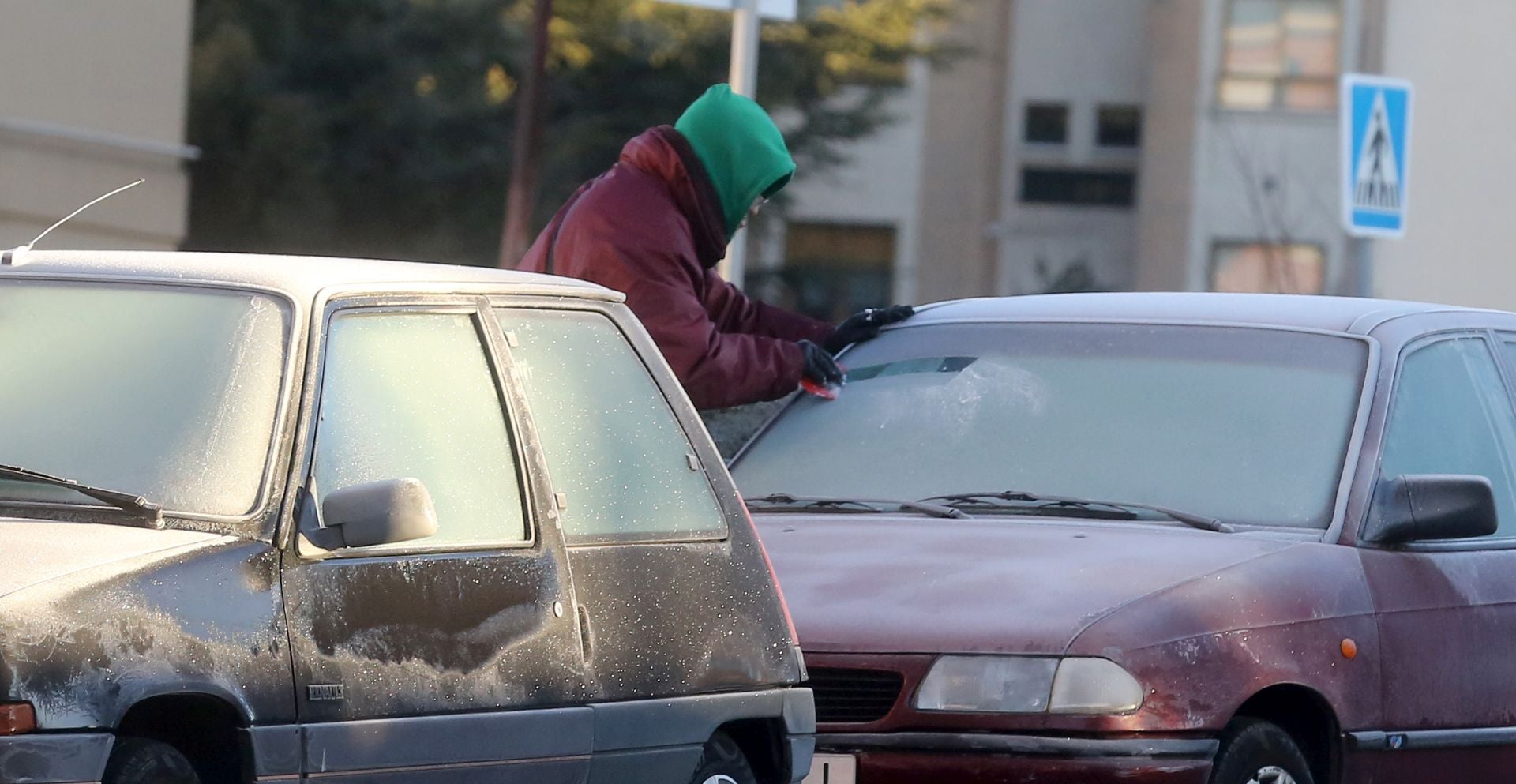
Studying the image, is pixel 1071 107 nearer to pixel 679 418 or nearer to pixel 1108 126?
pixel 1108 126

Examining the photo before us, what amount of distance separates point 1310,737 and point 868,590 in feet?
3.38

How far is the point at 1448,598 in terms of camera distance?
20.8 ft

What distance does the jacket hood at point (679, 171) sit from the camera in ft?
23.5

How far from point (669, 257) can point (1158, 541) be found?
162 cm

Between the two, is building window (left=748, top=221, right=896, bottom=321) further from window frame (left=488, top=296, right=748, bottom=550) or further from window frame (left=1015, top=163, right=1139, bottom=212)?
window frame (left=488, top=296, right=748, bottom=550)

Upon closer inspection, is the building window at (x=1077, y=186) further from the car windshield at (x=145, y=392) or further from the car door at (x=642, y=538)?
the car windshield at (x=145, y=392)

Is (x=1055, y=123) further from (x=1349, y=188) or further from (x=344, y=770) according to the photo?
(x=344, y=770)

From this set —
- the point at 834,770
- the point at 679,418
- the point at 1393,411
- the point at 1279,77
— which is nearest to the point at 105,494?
the point at 679,418

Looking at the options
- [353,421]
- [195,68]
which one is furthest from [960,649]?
[195,68]

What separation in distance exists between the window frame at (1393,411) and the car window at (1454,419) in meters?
0.01

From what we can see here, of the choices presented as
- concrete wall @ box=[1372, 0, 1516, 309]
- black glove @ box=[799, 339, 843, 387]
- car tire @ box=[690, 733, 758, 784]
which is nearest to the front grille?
car tire @ box=[690, 733, 758, 784]

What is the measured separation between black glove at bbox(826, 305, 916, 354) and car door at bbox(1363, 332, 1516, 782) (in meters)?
1.41

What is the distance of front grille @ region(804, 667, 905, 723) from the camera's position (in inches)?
223

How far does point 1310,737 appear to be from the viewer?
5.99 metres
